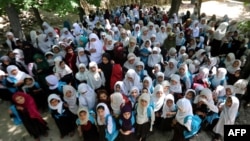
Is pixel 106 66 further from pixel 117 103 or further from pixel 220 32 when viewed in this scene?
pixel 220 32

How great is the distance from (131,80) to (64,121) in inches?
65.1

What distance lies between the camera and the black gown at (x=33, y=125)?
177 inches

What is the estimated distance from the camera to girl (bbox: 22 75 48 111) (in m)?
5.12

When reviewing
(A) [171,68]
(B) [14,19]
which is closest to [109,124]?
(A) [171,68]

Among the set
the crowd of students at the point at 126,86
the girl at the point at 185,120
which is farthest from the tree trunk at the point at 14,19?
the girl at the point at 185,120

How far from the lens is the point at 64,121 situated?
15.9ft

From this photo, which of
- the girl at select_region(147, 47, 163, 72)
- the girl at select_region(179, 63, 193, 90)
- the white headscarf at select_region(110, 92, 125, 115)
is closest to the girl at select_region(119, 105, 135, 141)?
the white headscarf at select_region(110, 92, 125, 115)

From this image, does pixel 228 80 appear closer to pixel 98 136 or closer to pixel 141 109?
pixel 141 109

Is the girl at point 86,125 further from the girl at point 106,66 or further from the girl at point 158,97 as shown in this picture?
the girl at point 106,66

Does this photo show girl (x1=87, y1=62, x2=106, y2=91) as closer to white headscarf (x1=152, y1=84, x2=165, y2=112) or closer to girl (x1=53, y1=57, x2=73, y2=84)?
girl (x1=53, y1=57, x2=73, y2=84)

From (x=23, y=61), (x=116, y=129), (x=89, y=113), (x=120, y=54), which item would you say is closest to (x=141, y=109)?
(x=116, y=129)

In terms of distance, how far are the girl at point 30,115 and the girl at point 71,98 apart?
0.63 m

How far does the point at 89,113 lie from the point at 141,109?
100 cm

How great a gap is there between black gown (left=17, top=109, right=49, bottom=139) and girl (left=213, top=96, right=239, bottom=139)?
360 centimetres
